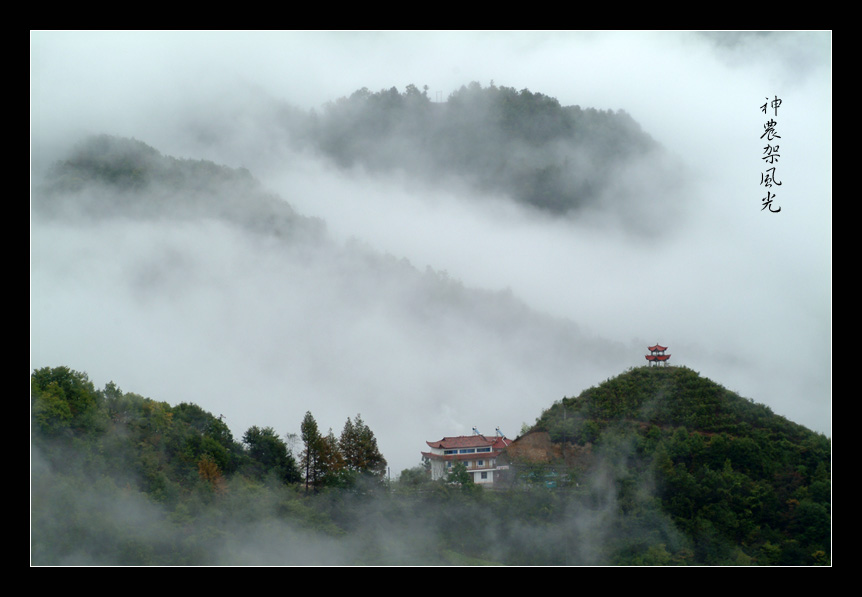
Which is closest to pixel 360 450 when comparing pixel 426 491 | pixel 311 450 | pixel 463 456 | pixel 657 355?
pixel 311 450

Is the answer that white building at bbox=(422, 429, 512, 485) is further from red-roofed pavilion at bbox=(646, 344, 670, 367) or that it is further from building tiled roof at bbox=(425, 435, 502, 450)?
red-roofed pavilion at bbox=(646, 344, 670, 367)

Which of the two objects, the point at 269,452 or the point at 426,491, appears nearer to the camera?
the point at 426,491

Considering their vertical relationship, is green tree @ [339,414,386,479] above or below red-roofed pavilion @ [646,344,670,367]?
below

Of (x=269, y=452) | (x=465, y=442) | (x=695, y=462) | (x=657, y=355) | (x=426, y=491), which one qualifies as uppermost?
(x=657, y=355)

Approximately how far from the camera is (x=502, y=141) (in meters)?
7.42

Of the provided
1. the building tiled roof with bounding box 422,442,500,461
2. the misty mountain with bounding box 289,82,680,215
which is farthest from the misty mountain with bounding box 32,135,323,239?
the building tiled roof with bounding box 422,442,500,461

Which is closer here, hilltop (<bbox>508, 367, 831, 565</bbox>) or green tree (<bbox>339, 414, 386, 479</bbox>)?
hilltop (<bbox>508, 367, 831, 565</bbox>)

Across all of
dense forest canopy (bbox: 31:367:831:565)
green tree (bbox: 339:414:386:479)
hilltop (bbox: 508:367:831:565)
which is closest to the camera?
dense forest canopy (bbox: 31:367:831:565)

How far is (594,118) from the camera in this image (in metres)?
7.33

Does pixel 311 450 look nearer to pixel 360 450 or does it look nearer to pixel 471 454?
pixel 360 450

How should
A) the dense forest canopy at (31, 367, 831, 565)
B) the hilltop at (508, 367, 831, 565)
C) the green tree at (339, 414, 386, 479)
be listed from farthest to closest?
the green tree at (339, 414, 386, 479), the hilltop at (508, 367, 831, 565), the dense forest canopy at (31, 367, 831, 565)

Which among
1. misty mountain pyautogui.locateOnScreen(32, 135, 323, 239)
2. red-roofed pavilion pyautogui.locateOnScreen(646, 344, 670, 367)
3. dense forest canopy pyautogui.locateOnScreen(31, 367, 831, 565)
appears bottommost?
dense forest canopy pyautogui.locateOnScreen(31, 367, 831, 565)

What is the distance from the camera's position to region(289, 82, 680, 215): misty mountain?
728 centimetres

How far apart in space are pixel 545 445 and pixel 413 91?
423cm
